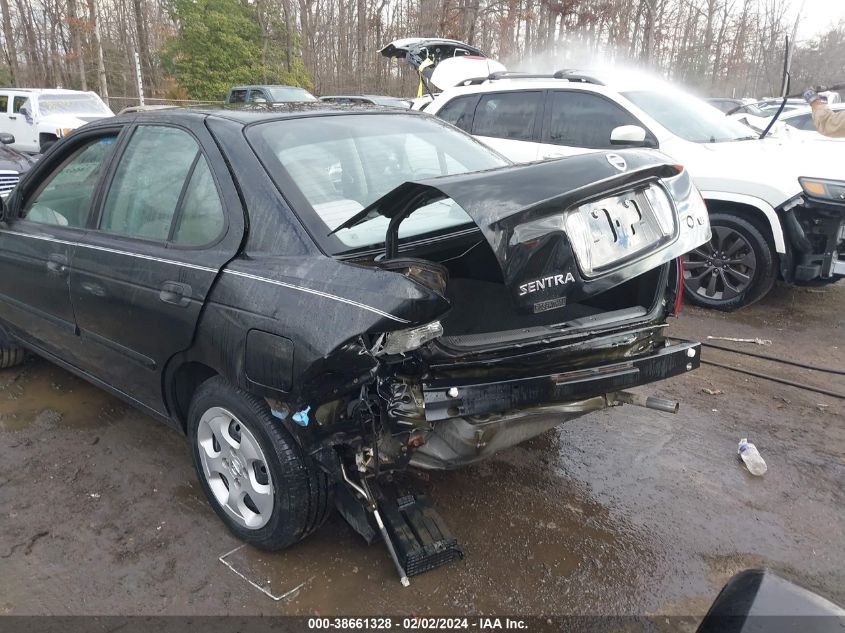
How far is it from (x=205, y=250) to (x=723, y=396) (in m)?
3.24

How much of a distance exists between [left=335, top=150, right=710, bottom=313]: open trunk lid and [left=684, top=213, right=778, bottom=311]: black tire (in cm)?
333

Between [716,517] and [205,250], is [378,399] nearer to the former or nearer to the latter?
[205,250]

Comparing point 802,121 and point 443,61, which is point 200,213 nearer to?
point 443,61

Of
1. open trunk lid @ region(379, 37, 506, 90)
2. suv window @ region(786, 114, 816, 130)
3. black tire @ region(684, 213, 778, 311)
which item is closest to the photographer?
black tire @ region(684, 213, 778, 311)

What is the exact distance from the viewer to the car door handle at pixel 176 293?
248 centimetres

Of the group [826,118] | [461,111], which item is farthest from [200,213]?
[826,118]

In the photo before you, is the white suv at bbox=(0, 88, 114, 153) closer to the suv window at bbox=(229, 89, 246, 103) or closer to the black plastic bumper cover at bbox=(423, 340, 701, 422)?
the suv window at bbox=(229, 89, 246, 103)

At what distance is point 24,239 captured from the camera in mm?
3455

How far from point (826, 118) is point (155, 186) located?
753 centimetres

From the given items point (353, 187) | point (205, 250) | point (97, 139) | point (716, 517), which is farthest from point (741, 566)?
point (97, 139)

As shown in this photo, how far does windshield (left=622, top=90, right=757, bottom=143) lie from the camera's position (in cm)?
577

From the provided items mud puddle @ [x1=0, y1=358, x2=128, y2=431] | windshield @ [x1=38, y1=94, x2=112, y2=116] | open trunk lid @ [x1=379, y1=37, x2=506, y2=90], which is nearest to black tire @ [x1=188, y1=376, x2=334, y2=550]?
mud puddle @ [x1=0, y1=358, x2=128, y2=431]

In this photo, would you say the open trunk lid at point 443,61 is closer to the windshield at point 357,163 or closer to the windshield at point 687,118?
the windshield at point 687,118

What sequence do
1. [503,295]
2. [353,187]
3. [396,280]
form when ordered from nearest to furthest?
1. [396,280]
2. [353,187]
3. [503,295]
